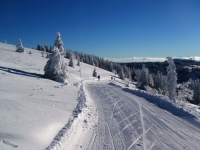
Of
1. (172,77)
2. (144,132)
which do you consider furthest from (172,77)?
(144,132)

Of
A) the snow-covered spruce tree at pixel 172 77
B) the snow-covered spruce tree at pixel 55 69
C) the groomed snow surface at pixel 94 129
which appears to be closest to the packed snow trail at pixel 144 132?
the groomed snow surface at pixel 94 129

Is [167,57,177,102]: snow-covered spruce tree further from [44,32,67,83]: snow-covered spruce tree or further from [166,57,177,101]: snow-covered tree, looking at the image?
[44,32,67,83]: snow-covered spruce tree

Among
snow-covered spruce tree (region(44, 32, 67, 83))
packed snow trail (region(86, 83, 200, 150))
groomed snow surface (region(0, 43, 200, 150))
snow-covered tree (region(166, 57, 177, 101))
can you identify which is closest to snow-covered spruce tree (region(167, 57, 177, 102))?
snow-covered tree (region(166, 57, 177, 101))

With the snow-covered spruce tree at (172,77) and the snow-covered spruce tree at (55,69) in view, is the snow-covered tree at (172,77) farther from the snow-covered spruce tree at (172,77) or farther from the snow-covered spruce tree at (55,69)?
the snow-covered spruce tree at (55,69)

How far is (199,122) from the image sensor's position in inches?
360

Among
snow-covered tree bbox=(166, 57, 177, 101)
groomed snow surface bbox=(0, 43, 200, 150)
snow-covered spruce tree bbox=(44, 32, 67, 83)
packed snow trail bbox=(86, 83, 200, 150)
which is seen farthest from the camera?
snow-covered tree bbox=(166, 57, 177, 101)

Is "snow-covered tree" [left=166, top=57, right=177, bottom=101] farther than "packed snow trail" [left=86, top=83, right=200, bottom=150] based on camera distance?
Yes

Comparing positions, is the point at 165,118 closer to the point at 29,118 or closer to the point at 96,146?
the point at 96,146

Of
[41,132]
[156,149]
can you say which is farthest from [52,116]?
[156,149]

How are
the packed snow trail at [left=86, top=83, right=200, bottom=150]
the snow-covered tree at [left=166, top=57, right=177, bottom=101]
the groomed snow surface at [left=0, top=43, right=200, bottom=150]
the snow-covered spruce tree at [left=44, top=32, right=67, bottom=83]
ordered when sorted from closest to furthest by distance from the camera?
the groomed snow surface at [left=0, top=43, right=200, bottom=150], the packed snow trail at [left=86, top=83, right=200, bottom=150], the snow-covered spruce tree at [left=44, top=32, right=67, bottom=83], the snow-covered tree at [left=166, top=57, right=177, bottom=101]

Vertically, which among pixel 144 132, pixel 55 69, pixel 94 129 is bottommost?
pixel 94 129

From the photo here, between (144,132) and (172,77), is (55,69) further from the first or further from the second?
(144,132)

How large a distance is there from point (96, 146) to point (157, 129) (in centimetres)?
353

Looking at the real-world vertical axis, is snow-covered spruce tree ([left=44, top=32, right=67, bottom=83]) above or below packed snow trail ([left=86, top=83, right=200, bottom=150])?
above
